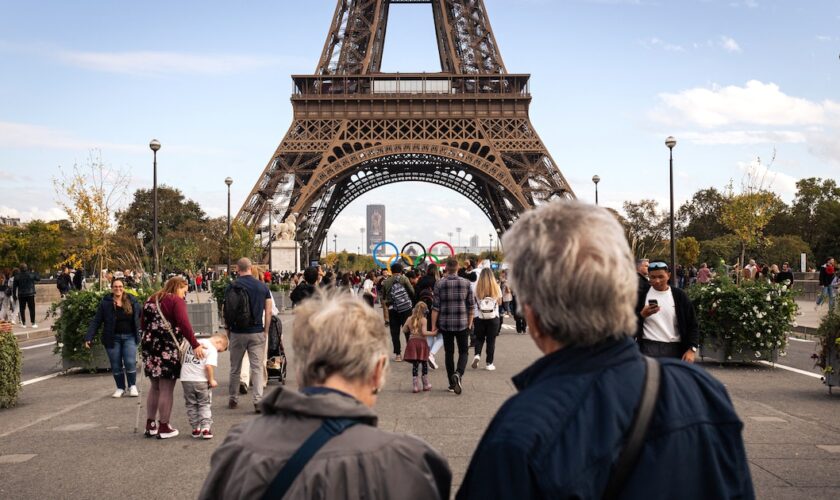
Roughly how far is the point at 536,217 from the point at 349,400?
709mm

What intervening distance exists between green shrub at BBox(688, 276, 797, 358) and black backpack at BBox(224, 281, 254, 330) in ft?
25.0

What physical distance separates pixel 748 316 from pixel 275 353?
23.9 feet

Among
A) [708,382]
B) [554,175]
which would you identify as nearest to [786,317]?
[708,382]

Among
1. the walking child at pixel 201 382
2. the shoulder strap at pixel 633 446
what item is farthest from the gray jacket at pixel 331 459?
the walking child at pixel 201 382

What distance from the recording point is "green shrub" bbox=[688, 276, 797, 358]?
1332 centimetres

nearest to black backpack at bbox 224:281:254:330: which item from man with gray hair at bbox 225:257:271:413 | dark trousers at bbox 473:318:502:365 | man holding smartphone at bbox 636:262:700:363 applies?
man with gray hair at bbox 225:257:271:413

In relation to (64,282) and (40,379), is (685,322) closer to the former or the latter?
(40,379)

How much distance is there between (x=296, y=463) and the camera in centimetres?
220

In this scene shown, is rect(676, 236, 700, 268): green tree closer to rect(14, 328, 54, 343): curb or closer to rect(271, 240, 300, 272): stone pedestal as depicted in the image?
rect(271, 240, 300, 272): stone pedestal

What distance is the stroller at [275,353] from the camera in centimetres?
1146

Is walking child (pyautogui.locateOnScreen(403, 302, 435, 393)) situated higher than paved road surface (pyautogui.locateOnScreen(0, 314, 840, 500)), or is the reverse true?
walking child (pyautogui.locateOnScreen(403, 302, 435, 393))

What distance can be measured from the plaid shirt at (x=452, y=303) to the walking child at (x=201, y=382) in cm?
365

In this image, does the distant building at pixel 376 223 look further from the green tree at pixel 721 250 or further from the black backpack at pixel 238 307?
the black backpack at pixel 238 307

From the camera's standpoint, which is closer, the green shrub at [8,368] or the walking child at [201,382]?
the walking child at [201,382]
